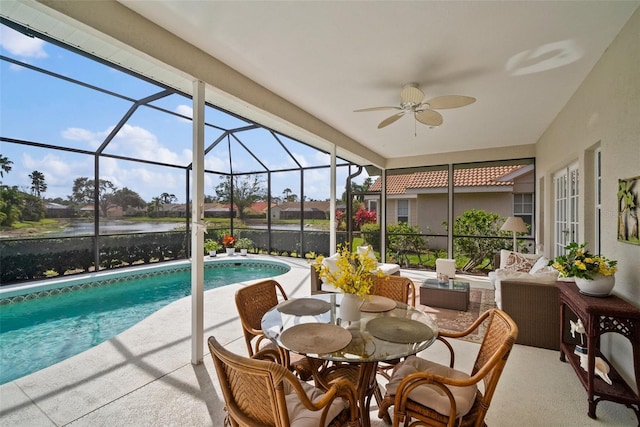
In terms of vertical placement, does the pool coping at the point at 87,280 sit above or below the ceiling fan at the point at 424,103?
below

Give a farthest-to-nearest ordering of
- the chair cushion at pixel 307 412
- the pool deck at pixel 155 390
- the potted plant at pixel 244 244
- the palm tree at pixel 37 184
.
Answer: the potted plant at pixel 244 244
the palm tree at pixel 37 184
the pool deck at pixel 155 390
the chair cushion at pixel 307 412

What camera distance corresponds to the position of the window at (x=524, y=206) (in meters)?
6.71

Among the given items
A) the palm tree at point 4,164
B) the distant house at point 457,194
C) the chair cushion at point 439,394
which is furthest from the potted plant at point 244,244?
the chair cushion at point 439,394

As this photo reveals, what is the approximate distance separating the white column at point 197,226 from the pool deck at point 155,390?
9.9 inches

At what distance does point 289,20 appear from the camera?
224cm

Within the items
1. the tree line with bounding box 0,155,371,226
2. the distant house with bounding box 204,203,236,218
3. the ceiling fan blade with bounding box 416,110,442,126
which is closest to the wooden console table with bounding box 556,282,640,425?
the ceiling fan blade with bounding box 416,110,442,126

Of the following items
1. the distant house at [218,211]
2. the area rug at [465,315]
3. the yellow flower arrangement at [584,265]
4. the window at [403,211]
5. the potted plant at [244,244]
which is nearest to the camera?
the yellow flower arrangement at [584,265]

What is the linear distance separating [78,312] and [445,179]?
790 cm

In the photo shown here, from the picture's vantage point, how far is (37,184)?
5.53 meters

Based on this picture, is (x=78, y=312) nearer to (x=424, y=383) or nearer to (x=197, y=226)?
(x=197, y=226)

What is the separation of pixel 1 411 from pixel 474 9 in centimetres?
430

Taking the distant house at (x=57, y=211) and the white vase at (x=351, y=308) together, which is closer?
the white vase at (x=351, y=308)

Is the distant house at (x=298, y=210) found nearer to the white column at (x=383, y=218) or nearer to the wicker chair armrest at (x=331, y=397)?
the white column at (x=383, y=218)

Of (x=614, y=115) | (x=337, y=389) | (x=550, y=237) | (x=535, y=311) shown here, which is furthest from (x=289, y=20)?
(x=550, y=237)
